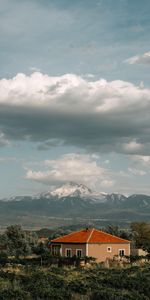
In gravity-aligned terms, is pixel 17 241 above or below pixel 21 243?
above

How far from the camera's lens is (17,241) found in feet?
267

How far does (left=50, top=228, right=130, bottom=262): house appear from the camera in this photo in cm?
7012

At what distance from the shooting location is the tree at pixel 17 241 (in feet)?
259

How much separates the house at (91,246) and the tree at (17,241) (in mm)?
6675

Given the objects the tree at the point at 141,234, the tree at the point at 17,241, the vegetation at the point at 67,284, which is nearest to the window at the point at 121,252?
the vegetation at the point at 67,284

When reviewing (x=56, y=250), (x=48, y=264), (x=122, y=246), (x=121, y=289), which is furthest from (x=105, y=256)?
(x=121, y=289)

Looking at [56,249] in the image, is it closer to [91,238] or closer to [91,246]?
[91,238]

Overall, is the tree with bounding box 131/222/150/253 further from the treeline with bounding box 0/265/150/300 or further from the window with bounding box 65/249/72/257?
the treeline with bounding box 0/265/150/300

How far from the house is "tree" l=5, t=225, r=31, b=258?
6.67 meters

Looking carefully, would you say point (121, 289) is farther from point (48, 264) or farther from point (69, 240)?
point (69, 240)

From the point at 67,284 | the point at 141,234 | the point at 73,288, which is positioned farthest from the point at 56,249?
the point at 73,288

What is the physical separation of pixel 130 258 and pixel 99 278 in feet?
82.2

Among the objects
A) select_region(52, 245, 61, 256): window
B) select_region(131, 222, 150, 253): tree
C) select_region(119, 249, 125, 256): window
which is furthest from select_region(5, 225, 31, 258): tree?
select_region(131, 222, 150, 253): tree

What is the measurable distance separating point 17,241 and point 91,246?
1674cm
